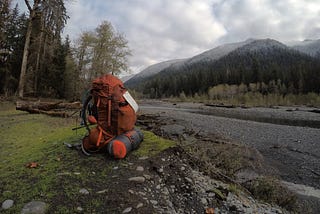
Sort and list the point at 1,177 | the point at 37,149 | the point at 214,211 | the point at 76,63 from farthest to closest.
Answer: the point at 76,63, the point at 37,149, the point at 1,177, the point at 214,211

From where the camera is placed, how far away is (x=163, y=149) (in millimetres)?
3756

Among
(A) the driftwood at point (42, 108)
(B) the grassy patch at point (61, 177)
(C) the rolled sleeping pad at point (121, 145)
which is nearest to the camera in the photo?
(B) the grassy patch at point (61, 177)

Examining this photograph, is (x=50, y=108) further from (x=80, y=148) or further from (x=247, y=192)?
(x=247, y=192)

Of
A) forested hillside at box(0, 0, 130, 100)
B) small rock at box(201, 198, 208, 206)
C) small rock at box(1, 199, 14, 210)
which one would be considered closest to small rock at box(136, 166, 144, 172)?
small rock at box(201, 198, 208, 206)

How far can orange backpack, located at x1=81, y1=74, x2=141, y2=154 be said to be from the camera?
3352 millimetres

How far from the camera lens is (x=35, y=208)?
217 cm

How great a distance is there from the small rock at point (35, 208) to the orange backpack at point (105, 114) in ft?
3.90

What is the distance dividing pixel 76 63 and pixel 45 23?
678cm

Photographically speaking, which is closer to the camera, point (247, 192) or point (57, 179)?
point (57, 179)

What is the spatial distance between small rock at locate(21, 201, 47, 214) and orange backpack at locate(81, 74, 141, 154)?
119 cm

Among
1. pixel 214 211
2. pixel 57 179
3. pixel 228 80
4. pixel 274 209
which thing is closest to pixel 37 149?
pixel 57 179

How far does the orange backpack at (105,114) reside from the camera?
335cm

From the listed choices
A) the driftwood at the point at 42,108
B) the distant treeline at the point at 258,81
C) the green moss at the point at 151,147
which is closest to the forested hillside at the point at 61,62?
the driftwood at the point at 42,108

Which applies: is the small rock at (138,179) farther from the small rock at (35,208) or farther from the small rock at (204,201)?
the small rock at (35,208)
